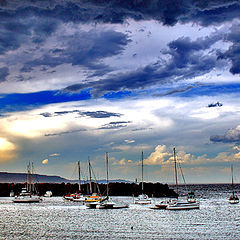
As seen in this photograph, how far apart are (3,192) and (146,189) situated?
77.4m

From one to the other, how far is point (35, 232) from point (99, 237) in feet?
32.6

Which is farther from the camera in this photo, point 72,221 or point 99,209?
point 99,209

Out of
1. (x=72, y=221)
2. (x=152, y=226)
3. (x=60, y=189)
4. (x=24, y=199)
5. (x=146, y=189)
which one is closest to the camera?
(x=152, y=226)

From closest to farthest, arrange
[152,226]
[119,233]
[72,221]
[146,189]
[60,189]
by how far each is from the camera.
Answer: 1. [119,233]
2. [152,226]
3. [72,221]
4. [146,189]
5. [60,189]

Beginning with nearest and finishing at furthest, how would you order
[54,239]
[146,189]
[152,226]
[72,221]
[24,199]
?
[54,239]
[152,226]
[72,221]
[24,199]
[146,189]

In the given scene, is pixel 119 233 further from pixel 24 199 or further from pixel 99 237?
pixel 24 199

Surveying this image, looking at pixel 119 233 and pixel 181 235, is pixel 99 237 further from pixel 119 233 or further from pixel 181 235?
pixel 181 235

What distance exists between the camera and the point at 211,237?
4784cm

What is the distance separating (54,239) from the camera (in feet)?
153

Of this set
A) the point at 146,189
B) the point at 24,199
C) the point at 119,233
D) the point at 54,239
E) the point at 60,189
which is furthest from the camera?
the point at 60,189

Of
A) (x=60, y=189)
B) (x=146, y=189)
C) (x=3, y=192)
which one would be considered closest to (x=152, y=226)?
(x=146, y=189)

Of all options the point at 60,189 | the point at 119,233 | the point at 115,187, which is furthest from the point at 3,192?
the point at 119,233

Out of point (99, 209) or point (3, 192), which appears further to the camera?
point (3, 192)

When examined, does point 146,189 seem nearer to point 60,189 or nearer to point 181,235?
point 60,189
